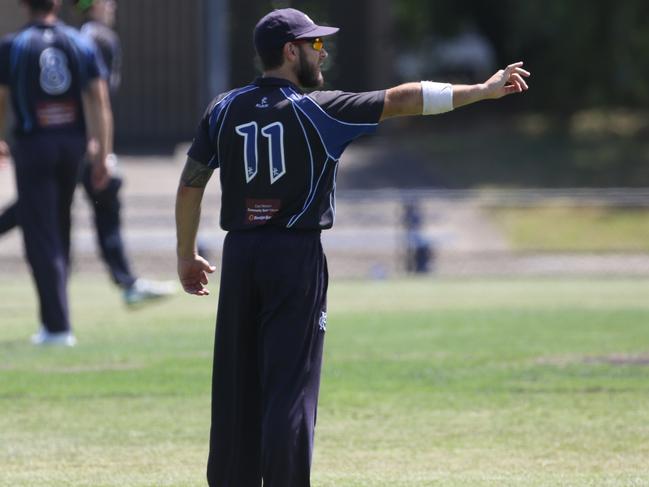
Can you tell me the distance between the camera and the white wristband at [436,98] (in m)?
5.13

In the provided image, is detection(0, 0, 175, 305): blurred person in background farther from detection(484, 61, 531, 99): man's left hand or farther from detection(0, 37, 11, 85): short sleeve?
detection(484, 61, 531, 99): man's left hand

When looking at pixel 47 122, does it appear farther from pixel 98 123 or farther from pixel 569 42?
pixel 569 42

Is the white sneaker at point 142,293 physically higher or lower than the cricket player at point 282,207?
lower

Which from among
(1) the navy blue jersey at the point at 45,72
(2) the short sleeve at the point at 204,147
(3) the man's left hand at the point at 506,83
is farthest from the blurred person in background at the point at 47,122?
(3) the man's left hand at the point at 506,83

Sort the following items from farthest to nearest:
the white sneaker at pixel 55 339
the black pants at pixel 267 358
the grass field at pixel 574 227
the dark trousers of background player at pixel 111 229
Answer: the grass field at pixel 574 227 → the dark trousers of background player at pixel 111 229 → the white sneaker at pixel 55 339 → the black pants at pixel 267 358

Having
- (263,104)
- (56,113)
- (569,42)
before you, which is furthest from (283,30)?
(569,42)

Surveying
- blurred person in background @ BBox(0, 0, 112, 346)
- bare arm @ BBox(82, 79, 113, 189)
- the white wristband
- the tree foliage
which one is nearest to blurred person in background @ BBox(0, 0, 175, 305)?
bare arm @ BBox(82, 79, 113, 189)

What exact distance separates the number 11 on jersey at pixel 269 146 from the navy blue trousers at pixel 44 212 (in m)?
4.84

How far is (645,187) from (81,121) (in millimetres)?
16982

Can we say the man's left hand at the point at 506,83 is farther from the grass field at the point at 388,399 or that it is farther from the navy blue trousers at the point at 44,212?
the navy blue trousers at the point at 44,212

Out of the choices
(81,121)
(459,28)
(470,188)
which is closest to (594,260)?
(470,188)

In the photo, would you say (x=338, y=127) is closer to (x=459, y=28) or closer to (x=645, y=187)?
(x=645, y=187)

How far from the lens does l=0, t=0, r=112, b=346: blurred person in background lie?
962 centimetres

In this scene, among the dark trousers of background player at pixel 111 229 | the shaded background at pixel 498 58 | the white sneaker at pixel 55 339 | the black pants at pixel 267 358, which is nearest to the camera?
the black pants at pixel 267 358
